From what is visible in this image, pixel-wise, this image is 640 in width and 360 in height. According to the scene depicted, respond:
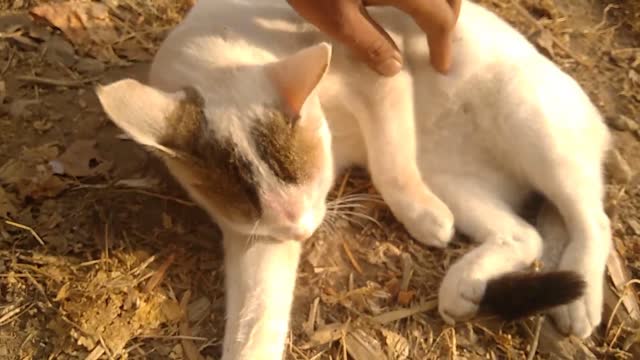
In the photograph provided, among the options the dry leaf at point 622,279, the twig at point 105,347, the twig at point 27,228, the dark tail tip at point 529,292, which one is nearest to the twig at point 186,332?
the twig at point 105,347

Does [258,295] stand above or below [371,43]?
below

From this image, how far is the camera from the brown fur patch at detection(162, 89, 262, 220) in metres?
1.69

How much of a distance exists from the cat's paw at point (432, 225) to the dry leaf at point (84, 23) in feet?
3.85

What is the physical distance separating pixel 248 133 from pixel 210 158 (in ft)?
0.35

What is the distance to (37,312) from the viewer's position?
6.34ft

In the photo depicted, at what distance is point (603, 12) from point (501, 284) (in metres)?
1.37

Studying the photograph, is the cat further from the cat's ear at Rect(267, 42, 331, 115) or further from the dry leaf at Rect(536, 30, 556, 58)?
the dry leaf at Rect(536, 30, 556, 58)

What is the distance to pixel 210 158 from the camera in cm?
172

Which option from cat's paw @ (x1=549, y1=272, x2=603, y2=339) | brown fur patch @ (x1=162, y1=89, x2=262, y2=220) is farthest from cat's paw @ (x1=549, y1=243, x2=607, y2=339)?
brown fur patch @ (x1=162, y1=89, x2=262, y2=220)

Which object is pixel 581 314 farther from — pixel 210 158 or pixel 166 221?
pixel 166 221

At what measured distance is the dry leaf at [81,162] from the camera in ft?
7.20

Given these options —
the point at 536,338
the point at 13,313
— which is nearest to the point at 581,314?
the point at 536,338

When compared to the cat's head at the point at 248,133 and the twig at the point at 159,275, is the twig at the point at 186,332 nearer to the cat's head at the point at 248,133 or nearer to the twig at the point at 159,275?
the twig at the point at 159,275

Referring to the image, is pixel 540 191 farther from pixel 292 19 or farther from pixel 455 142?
pixel 292 19
